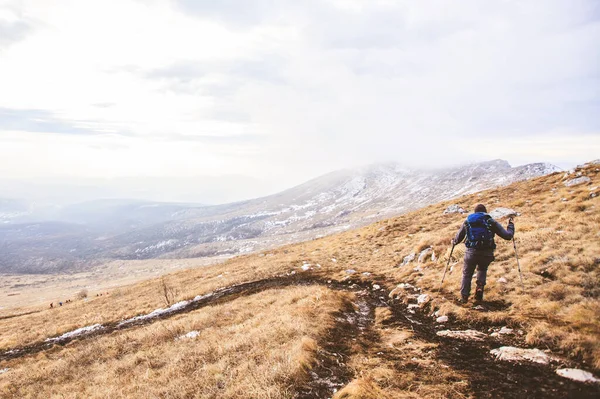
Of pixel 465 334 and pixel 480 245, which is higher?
pixel 480 245

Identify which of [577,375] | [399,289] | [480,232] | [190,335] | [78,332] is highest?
[480,232]

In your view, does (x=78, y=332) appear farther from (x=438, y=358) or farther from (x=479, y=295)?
(x=479, y=295)

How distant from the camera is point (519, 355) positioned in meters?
8.29

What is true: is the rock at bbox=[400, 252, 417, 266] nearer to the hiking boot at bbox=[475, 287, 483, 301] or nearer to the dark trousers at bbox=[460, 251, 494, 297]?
the dark trousers at bbox=[460, 251, 494, 297]

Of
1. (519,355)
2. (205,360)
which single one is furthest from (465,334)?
(205,360)

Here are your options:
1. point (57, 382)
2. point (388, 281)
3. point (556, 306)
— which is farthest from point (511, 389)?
point (57, 382)

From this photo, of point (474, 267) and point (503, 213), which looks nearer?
point (474, 267)

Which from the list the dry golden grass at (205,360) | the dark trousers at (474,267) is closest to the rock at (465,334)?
the dark trousers at (474,267)

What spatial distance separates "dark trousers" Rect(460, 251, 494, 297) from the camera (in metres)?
13.0

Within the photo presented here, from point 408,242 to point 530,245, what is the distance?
1306cm

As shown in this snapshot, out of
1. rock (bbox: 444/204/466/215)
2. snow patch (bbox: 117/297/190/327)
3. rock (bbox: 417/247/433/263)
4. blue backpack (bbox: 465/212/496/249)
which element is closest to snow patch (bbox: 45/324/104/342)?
snow patch (bbox: 117/297/190/327)

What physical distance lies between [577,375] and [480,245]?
650cm

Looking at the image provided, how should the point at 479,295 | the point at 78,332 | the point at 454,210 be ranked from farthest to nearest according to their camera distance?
the point at 454,210, the point at 78,332, the point at 479,295

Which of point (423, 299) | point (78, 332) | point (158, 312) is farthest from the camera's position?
point (158, 312)
